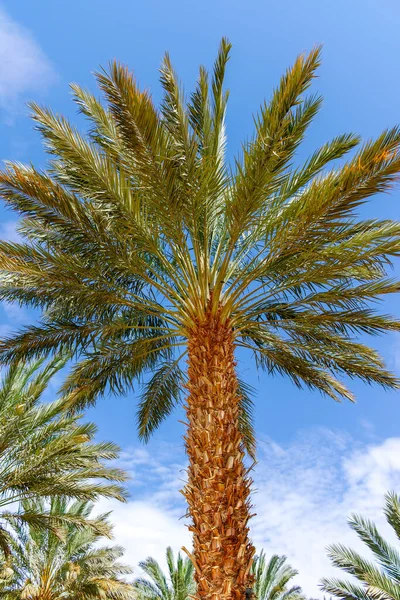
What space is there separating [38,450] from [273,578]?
997 centimetres

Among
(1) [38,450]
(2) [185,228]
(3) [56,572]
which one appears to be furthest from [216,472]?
(3) [56,572]

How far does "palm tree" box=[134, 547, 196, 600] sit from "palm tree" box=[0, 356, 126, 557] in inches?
267

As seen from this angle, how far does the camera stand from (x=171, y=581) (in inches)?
714

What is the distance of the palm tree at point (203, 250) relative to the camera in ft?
21.5

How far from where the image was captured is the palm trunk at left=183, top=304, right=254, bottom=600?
227 inches

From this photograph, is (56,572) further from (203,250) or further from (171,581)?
(203,250)

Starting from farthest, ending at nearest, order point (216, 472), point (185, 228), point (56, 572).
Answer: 1. point (56, 572)
2. point (185, 228)
3. point (216, 472)

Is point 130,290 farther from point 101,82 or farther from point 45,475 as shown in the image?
point 45,475

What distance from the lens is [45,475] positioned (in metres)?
12.1

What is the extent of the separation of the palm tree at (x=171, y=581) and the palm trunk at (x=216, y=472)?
13146 millimetres

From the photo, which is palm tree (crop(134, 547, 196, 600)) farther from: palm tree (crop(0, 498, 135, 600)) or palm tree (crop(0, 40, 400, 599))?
palm tree (crop(0, 40, 400, 599))

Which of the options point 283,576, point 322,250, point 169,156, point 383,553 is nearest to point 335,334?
point 322,250

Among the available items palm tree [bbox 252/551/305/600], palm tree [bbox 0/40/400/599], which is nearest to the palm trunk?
palm tree [bbox 0/40/400/599]

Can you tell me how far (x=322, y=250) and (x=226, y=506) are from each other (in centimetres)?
358
